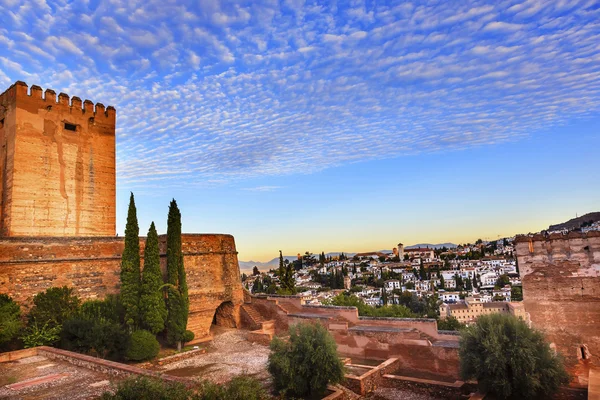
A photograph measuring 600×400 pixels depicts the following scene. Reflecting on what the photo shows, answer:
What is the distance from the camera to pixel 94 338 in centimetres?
1198

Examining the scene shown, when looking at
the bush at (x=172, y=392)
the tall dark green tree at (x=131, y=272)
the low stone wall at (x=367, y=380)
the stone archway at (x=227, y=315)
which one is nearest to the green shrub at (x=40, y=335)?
the tall dark green tree at (x=131, y=272)

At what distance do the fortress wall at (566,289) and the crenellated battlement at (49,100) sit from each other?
17.9 meters

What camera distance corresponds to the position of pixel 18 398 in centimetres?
780

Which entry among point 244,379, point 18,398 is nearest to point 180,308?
point 18,398

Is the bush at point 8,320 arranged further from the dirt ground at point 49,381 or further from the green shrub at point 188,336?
the green shrub at point 188,336

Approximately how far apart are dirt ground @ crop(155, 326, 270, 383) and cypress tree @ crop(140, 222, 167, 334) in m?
1.60

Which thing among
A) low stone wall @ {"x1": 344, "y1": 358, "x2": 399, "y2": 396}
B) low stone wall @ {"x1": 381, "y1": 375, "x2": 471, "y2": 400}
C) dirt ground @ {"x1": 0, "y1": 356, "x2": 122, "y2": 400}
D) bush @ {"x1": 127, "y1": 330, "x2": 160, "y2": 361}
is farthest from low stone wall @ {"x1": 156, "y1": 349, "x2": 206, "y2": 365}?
low stone wall @ {"x1": 381, "y1": 375, "x2": 471, "y2": 400}

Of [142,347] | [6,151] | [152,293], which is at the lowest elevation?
[142,347]

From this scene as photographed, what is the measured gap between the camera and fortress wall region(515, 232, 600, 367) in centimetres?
948

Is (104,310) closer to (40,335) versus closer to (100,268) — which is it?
(40,335)

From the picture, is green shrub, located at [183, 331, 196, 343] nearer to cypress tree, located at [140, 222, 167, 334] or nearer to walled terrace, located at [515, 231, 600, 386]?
cypress tree, located at [140, 222, 167, 334]

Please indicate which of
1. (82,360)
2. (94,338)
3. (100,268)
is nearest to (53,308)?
(94,338)

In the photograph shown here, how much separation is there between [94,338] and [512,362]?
10578mm

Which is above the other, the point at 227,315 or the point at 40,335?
the point at 40,335
